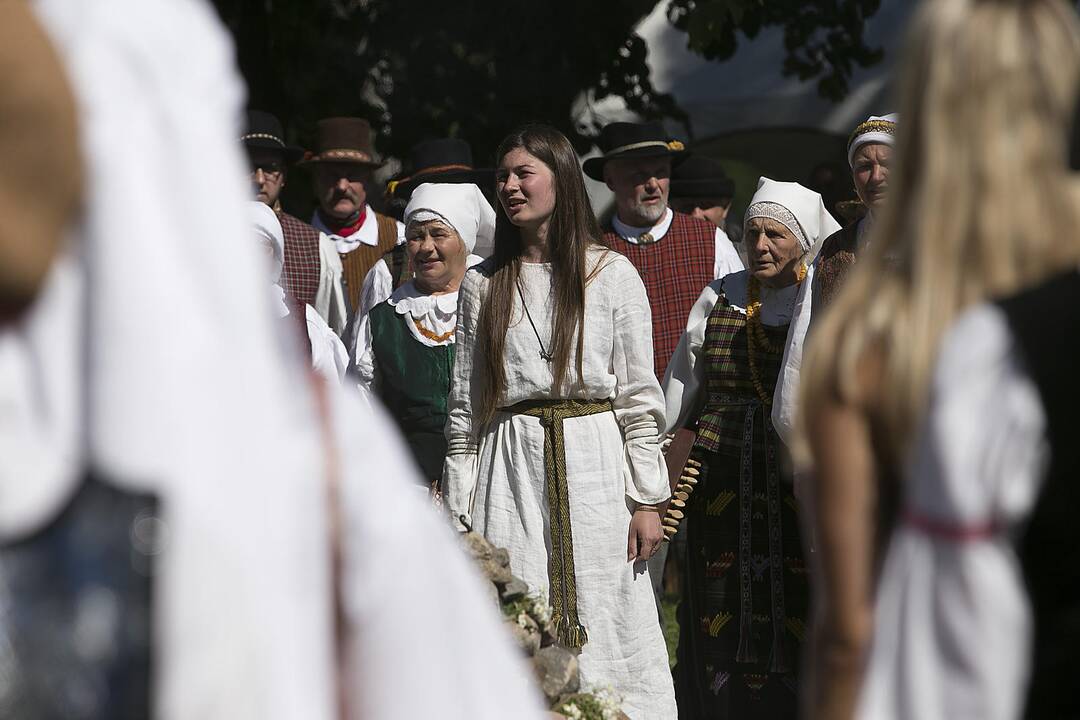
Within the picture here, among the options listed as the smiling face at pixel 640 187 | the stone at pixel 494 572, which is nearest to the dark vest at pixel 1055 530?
the stone at pixel 494 572

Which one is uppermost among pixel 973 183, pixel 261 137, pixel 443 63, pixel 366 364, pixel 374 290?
pixel 443 63

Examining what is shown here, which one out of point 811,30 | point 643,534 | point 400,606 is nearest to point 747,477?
point 643,534

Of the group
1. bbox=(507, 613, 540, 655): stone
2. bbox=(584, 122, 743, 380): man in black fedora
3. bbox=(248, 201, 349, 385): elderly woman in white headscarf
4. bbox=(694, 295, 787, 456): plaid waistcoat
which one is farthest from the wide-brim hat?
bbox=(507, 613, 540, 655): stone

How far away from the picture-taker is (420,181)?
26.5 feet

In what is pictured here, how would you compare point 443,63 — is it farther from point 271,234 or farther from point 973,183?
point 973,183

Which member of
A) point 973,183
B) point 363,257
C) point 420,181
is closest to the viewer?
point 973,183

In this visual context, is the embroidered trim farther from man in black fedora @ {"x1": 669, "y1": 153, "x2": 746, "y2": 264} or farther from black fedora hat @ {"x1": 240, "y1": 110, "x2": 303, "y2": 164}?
man in black fedora @ {"x1": 669, "y1": 153, "x2": 746, "y2": 264}

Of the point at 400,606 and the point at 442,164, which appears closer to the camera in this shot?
the point at 400,606

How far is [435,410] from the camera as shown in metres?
6.05

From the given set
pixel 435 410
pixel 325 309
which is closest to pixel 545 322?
pixel 435 410

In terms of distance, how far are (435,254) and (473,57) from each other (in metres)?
3.17

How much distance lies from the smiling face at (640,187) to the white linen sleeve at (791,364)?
7.66 feet

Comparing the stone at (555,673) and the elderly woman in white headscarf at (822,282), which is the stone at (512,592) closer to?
the stone at (555,673)

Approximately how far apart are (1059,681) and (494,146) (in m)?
7.83
